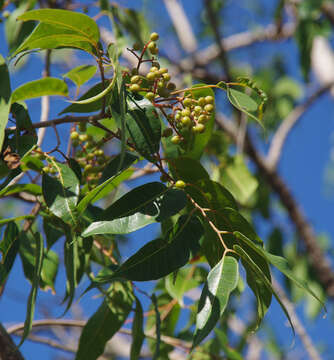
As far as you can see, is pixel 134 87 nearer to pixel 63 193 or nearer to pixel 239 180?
pixel 63 193

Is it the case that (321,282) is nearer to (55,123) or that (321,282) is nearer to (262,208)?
(262,208)

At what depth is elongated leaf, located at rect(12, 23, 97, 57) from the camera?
0.79m

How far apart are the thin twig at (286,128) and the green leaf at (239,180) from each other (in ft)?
→ 4.35

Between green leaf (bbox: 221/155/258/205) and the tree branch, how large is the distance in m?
1.21

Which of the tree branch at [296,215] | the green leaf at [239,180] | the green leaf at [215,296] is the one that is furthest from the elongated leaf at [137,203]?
the tree branch at [296,215]

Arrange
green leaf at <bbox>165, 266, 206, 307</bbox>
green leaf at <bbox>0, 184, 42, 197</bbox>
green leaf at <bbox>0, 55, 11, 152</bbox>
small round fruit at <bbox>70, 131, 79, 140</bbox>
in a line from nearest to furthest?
green leaf at <bbox>0, 55, 11, 152</bbox>
green leaf at <bbox>0, 184, 42, 197</bbox>
small round fruit at <bbox>70, 131, 79, 140</bbox>
green leaf at <bbox>165, 266, 206, 307</bbox>

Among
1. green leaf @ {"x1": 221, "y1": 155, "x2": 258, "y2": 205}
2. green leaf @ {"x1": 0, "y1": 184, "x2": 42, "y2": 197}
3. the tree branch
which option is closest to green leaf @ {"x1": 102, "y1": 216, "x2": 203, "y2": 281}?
green leaf @ {"x1": 0, "y1": 184, "x2": 42, "y2": 197}

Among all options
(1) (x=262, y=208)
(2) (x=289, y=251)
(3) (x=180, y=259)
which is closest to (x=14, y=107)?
(3) (x=180, y=259)

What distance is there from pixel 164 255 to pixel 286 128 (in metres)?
2.69

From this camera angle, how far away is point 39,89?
0.89m

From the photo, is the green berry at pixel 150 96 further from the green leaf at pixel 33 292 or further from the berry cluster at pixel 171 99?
the green leaf at pixel 33 292

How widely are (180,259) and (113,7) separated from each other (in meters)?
1.36

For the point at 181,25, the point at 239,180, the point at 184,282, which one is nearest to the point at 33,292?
the point at 184,282

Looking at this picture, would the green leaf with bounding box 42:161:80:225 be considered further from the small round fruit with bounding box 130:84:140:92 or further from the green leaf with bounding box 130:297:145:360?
the green leaf with bounding box 130:297:145:360
